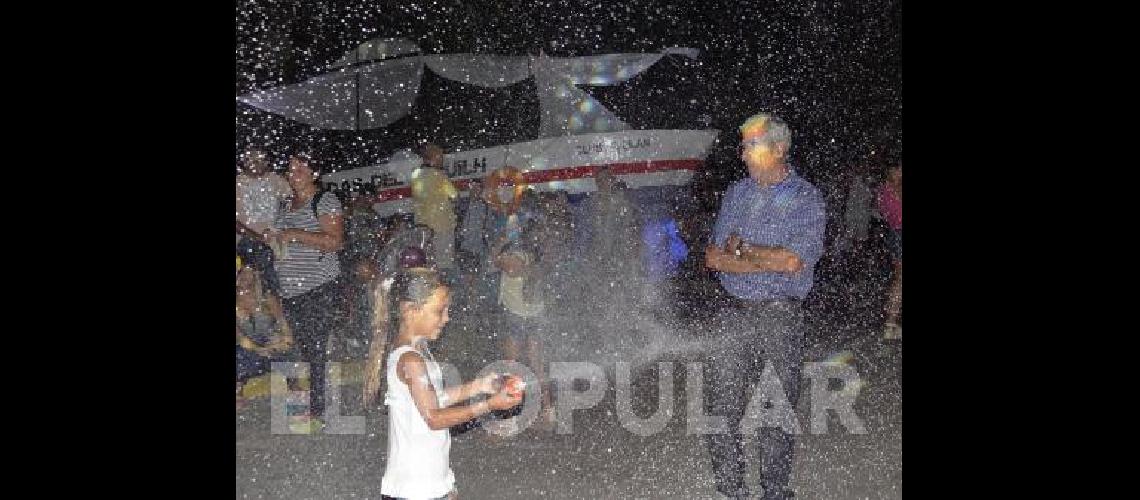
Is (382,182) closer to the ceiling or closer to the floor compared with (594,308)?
closer to the ceiling

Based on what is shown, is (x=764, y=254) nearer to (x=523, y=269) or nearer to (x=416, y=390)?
(x=523, y=269)

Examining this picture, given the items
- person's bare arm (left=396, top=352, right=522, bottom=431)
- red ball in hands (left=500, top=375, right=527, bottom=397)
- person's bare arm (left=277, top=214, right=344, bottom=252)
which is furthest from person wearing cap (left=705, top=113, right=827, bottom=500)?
person's bare arm (left=277, top=214, right=344, bottom=252)

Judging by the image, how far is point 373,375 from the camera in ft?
7.68

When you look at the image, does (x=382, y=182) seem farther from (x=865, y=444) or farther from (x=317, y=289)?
(x=865, y=444)

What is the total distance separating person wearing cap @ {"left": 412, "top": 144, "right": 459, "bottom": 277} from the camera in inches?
91.4

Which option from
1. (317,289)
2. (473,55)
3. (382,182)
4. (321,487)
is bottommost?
(321,487)

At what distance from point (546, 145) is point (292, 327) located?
64 cm

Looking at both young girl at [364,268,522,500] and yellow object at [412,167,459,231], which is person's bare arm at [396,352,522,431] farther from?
yellow object at [412,167,459,231]

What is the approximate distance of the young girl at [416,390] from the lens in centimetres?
222

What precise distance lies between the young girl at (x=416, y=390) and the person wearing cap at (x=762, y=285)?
1.41 ft

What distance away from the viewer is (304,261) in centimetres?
235

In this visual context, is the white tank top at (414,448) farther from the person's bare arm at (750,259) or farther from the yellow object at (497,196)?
the person's bare arm at (750,259)

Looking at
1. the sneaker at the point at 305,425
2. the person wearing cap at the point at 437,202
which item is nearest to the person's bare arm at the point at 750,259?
the person wearing cap at the point at 437,202

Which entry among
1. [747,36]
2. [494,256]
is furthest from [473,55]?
[747,36]
